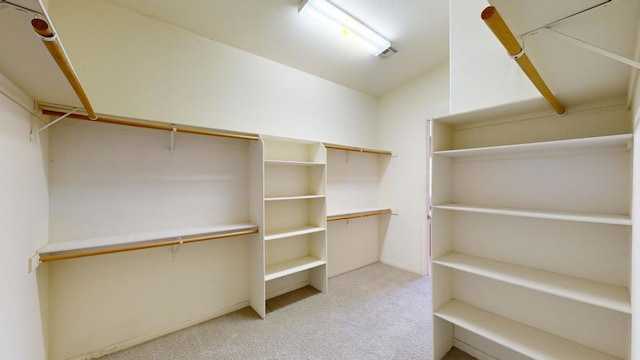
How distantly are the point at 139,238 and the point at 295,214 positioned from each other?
1603 millimetres

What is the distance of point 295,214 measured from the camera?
2.99 m

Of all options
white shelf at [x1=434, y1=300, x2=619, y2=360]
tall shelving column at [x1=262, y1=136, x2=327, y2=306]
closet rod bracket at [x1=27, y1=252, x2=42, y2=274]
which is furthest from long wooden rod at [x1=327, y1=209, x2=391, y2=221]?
closet rod bracket at [x1=27, y1=252, x2=42, y2=274]

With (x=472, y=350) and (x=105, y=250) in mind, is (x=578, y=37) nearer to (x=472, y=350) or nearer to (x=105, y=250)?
(x=472, y=350)

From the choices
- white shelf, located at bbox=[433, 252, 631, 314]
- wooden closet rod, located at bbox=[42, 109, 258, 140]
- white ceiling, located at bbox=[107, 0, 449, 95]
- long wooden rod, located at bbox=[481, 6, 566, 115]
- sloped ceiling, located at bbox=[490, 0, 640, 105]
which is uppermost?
white ceiling, located at bbox=[107, 0, 449, 95]

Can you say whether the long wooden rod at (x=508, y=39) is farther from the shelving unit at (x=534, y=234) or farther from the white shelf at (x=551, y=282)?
the white shelf at (x=551, y=282)

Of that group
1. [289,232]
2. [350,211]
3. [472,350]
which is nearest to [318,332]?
[289,232]

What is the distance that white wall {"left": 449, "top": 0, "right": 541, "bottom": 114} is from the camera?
1.54 metres

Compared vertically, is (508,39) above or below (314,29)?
below

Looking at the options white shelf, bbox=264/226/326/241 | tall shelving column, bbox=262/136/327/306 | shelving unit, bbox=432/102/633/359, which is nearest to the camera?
shelving unit, bbox=432/102/633/359

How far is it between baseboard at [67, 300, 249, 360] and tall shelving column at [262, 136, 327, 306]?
0.49m

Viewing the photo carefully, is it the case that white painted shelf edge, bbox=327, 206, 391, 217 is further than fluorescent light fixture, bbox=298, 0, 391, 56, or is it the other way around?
white painted shelf edge, bbox=327, 206, 391, 217

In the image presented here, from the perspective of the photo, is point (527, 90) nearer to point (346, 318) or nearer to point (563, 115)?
point (563, 115)

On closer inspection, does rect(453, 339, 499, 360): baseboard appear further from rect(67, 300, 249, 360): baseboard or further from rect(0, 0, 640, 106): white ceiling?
rect(67, 300, 249, 360): baseboard

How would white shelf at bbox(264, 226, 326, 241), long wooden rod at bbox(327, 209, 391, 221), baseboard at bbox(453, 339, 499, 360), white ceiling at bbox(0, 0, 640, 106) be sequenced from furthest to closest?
1. long wooden rod at bbox(327, 209, 391, 221)
2. white shelf at bbox(264, 226, 326, 241)
3. baseboard at bbox(453, 339, 499, 360)
4. white ceiling at bbox(0, 0, 640, 106)
